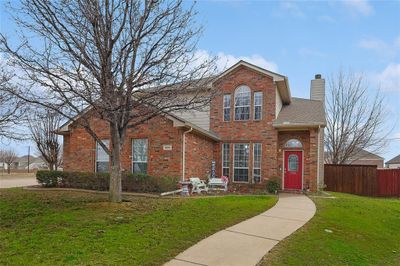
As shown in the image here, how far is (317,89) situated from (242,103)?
21.5ft

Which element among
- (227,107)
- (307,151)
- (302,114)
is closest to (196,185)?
(227,107)

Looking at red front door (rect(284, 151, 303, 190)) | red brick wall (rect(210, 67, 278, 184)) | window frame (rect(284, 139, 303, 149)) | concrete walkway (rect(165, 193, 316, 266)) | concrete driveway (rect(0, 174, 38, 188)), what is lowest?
concrete driveway (rect(0, 174, 38, 188))

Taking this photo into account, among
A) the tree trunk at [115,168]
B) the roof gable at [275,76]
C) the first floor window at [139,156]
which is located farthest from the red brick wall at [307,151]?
the tree trunk at [115,168]

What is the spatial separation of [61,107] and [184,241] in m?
5.30

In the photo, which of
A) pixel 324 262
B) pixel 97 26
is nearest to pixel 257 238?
pixel 324 262

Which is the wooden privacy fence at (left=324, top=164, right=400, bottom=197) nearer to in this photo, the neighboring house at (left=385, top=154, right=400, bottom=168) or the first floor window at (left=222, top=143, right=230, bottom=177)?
the first floor window at (left=222, top=143, right=230, bottom=177)

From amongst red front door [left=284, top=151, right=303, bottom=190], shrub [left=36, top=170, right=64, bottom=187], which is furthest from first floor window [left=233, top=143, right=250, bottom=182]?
shrub [left=36, top=170, right=64, bottom=187]

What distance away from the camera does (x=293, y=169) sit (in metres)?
16.7

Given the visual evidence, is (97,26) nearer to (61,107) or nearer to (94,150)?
(61,107)

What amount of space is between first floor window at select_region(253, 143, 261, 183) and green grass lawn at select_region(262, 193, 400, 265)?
6.37m

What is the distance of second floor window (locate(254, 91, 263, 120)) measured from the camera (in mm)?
17000

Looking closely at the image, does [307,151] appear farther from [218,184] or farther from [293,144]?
[218,184]

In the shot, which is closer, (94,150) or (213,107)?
(94,150)

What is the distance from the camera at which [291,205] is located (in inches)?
445
